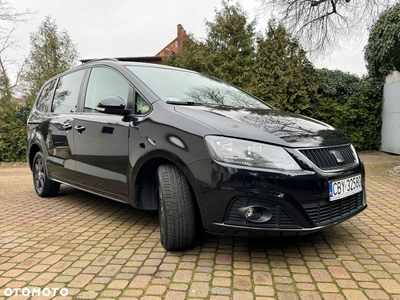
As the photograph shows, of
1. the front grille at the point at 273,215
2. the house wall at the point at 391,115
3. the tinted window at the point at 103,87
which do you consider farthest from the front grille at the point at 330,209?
the house wall at the point at 391,115

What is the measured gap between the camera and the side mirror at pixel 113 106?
286cm

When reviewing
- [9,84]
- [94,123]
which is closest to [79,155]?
[94,123]

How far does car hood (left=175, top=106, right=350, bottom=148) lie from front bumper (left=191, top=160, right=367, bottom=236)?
255 mm

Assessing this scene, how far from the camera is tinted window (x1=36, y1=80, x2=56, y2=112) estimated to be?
15.4ft

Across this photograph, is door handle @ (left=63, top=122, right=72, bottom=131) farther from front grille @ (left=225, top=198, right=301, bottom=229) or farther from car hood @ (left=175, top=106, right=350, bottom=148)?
front grille @ (left=225, top=198, right=301, bottom=229)

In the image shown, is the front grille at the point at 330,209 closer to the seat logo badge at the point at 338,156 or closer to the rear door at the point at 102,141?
the seat logo badge at the point at 338,156

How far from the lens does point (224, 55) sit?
664 inches

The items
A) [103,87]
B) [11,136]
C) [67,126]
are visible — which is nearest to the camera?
[103,87]

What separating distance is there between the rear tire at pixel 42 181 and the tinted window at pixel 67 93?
2.76ft

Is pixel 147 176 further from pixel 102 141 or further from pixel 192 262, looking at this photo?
pixel 192 262

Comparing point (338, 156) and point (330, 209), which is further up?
point (338, 156)

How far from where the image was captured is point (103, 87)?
3.45 metres

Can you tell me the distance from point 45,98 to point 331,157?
13.7 feet
